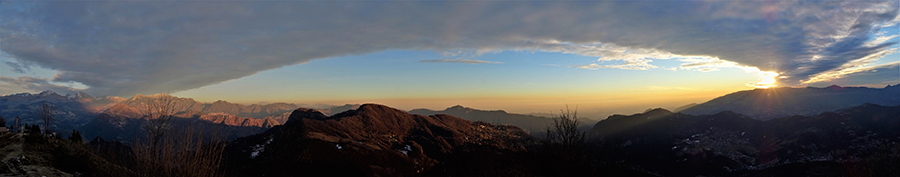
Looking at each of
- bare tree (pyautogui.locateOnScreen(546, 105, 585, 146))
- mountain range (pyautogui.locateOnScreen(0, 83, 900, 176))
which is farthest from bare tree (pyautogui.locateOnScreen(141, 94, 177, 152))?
bare tree (pyautogui.locateOnScreen(546, 105, 585, 146))

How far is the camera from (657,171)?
191625 mm

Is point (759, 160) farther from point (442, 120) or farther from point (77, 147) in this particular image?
point (77, 147)

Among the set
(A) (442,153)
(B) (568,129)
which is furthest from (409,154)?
(B) (568,129)

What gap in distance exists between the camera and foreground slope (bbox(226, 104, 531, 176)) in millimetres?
60656

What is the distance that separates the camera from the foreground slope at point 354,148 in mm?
60656

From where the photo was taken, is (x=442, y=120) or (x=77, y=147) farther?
(x=442, y=120)

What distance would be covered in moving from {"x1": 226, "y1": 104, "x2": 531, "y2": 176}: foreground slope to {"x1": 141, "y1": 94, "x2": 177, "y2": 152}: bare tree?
3.14m

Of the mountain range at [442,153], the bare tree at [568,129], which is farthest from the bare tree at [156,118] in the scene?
the bare tree at [568,129]

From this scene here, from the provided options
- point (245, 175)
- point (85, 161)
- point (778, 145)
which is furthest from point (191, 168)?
point (778, 145)

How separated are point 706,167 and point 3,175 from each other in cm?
22861

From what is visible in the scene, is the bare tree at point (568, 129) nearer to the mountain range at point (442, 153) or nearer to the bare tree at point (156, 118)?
the mountain range at point (442, 153)

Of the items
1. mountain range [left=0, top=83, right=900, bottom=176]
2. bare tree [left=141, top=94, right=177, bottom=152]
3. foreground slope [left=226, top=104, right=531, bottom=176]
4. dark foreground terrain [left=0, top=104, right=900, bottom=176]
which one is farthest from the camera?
foreground slope [left=226, top=104, right=531, bottom=176]

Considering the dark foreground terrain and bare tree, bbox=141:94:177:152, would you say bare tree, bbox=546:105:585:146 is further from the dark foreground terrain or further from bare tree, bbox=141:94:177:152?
bare tree, bbox=141:94:177:152

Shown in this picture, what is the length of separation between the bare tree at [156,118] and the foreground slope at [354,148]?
3142 millimetres
